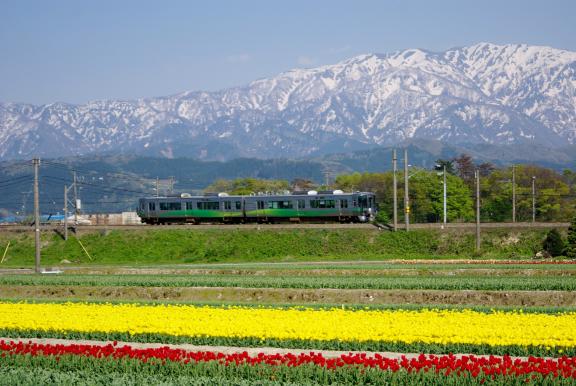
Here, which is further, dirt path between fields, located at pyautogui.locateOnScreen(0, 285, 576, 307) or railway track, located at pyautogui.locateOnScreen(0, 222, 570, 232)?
railway track, located at pyautogui.locateOnScreen(0, 222, 570, 232)

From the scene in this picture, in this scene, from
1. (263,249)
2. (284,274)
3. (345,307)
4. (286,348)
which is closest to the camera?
(286,348)

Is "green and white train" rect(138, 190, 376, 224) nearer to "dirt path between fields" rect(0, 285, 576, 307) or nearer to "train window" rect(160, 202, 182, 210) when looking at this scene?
"train window" rect(160, 202, 182, 210)

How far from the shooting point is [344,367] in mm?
19688

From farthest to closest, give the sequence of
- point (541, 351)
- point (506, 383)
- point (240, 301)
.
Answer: point (240, 301), point (541, 351), point (506, 383)

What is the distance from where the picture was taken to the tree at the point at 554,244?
62.9 m

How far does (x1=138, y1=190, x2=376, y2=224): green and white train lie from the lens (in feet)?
269

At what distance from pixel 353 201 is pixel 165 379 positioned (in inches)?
2438

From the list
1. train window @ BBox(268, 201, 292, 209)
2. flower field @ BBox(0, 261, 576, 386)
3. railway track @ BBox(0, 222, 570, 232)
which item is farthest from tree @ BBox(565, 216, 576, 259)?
train window @ BBox(268, 201, 292, 209)

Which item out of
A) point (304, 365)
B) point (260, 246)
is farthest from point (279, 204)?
point (304, 365)

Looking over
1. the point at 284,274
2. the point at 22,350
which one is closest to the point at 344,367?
the point at 22,350

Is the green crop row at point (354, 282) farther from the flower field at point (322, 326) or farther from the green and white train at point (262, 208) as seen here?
the green and white train at point (262, 208)

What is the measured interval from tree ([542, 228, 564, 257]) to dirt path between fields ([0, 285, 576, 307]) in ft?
95.2

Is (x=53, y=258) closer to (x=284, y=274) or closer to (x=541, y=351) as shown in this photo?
(x=284, y=274)

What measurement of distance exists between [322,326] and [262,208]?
5857 cm
